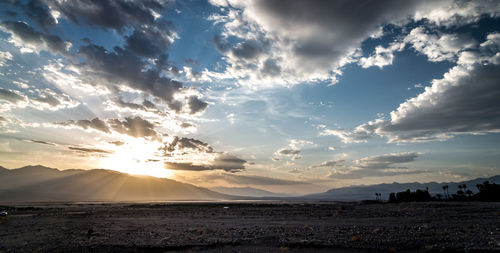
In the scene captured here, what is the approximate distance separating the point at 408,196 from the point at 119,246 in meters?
119

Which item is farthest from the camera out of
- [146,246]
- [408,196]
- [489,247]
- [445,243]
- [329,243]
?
[408,196]

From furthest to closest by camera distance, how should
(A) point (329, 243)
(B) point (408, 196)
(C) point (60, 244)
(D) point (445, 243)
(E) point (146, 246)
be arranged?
1. (B) point (408, 196)
2. (C) point (60, 244)
3. (E) point (146, 246)
4. (A) point (329, 243)
5. (D) point (445, 243)

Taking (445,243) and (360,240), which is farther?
(360,240)

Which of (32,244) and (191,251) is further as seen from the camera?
(32,244)

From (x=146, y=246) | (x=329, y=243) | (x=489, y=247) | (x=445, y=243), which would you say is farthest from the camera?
(x=146, y=246)

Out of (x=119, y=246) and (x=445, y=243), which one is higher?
(x=445, y=243)

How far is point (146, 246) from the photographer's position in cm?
1964

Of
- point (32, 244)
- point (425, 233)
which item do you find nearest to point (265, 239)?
point (425, 233)

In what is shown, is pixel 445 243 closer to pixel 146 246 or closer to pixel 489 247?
pixel 489 247

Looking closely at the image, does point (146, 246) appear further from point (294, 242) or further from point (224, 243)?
point (294, 242)

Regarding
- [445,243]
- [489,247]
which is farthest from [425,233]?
[489,247]

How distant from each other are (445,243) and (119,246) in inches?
911

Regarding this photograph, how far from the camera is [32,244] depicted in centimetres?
2173

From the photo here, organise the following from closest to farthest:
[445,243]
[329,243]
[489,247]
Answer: [489,247] → [445,243] → [329,243]
